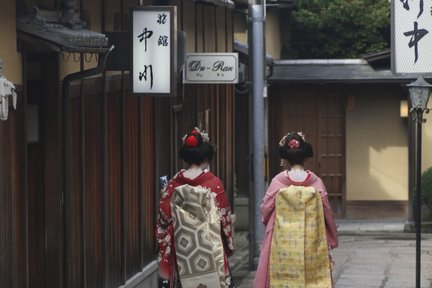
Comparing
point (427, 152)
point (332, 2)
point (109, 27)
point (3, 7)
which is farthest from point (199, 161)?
point (332, 2)

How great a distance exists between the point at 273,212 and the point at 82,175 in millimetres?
2101

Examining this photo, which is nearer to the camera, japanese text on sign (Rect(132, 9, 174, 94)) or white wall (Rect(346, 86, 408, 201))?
japanese text on sign (Rect(132, 9, 174, 94))

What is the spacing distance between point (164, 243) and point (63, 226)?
3.62ft

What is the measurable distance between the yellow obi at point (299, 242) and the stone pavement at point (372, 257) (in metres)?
4.56

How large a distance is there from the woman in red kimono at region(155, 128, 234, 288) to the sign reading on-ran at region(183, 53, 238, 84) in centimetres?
584

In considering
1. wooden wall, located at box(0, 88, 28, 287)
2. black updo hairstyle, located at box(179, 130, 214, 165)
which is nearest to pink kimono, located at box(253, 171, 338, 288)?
black updo hairstyle, located at box(179, 130, 214, 165)

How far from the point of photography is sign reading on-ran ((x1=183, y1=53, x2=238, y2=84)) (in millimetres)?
15383

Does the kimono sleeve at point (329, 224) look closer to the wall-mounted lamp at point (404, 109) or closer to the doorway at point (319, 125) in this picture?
the wall-mounted lamp at point (404, 109)

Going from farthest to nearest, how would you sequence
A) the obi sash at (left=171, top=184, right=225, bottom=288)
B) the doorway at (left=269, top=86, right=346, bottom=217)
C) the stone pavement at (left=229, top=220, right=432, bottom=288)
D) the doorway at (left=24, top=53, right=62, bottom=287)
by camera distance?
the doorway at (left=269, top=86, right=346, bottom=217), the stone pavement at (left=229, top=220, right=432, bottom=288), the doorway at (left=24, top=53, right=62, bottom=287), the obi sash at (left=171, top=184, right=225, bottom=288)

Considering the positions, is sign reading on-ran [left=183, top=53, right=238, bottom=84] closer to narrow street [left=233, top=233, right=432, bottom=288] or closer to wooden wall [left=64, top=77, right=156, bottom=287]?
wooden wall [left=64, top=77, right=156, bottom=287]

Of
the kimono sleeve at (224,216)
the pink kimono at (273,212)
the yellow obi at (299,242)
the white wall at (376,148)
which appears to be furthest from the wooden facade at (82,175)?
the white wall at (376,148)

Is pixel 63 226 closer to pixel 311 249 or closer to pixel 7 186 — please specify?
pixel 7 186

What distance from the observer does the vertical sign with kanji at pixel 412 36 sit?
12.0 m

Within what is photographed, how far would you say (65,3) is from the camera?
9773 millimetres
